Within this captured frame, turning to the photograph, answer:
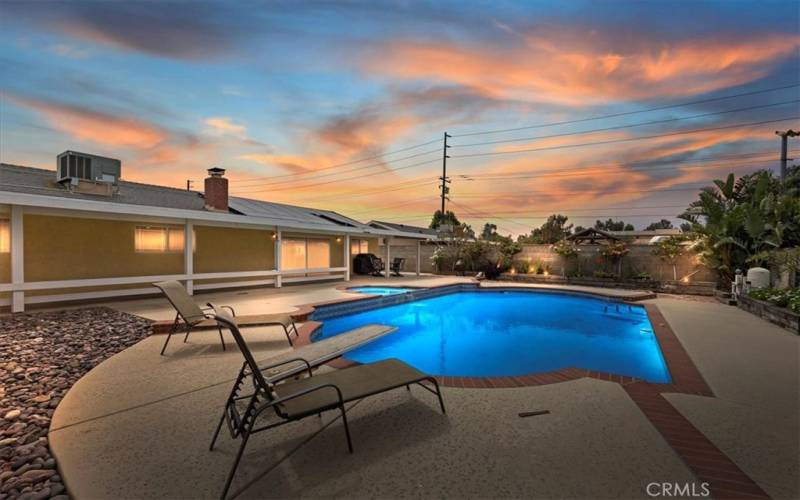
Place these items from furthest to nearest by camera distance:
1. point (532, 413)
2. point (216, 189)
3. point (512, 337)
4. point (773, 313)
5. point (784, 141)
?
point (784, 141)
point (216, 189)
point (512, 337)
point (773, 313)
point (532, 413)

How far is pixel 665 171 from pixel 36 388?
25917 mm

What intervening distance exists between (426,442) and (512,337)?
5627mm

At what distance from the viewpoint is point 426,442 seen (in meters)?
2.61

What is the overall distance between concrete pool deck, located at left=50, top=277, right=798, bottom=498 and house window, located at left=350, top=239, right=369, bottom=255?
51.8ft

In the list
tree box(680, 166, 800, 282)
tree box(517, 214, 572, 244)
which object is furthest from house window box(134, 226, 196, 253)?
tree box(517, 214, 572, 244)

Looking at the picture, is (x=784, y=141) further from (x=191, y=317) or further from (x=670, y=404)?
(x=191, y=317)

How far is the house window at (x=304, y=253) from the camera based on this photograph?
15.0 meters

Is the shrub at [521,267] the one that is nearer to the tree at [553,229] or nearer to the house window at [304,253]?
the house window at [304,253]

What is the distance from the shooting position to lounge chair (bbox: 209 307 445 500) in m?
2.30

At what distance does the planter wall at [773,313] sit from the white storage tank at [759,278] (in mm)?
1036

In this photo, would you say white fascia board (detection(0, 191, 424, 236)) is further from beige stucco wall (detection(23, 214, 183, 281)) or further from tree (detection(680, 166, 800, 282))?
tree (detection(680, 166, 800, 282))

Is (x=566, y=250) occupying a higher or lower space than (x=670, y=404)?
higher

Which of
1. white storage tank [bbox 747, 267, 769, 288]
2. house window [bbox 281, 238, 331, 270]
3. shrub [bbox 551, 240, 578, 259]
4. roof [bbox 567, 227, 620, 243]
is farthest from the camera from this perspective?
roof [bbox 567, 227, 620, 243]

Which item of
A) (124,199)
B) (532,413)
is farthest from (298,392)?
(124,199)
